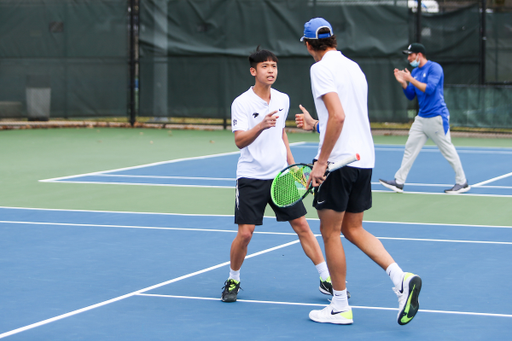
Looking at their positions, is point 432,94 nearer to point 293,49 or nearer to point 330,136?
point 330,136

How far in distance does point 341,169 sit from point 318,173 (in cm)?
21

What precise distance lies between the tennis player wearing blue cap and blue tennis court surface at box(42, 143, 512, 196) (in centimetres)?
605

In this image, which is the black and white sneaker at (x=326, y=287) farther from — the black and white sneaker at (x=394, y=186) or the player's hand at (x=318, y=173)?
the black and white sneaker at (x=394, y=186)

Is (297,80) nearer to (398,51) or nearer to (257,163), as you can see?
(398,51)

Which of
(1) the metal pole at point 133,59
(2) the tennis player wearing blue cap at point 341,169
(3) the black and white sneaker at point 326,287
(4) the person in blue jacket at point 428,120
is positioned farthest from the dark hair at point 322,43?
(1) the metal pole at point 133,59

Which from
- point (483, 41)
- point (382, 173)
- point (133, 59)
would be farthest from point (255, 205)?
point (133, 59)

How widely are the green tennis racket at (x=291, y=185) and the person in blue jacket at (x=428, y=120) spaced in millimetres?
5660

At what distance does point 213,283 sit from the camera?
5941mm

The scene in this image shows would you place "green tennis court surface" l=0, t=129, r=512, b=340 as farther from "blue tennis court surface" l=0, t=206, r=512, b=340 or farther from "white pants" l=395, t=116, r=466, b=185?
"white pants" l=395, t=116, r=466, b=185

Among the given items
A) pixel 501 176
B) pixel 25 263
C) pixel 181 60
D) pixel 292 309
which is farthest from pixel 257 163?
pixel 181 60

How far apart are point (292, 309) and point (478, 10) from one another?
1632 centimetres

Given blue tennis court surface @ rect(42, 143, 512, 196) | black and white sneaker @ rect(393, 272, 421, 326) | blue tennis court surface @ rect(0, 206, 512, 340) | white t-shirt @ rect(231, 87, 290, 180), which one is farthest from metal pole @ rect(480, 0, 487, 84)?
black and white sneaker @ rect(393, 272, 421, 326)

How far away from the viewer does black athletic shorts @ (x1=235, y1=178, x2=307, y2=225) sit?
18.1 ft

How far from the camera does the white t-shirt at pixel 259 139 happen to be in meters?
5.59
